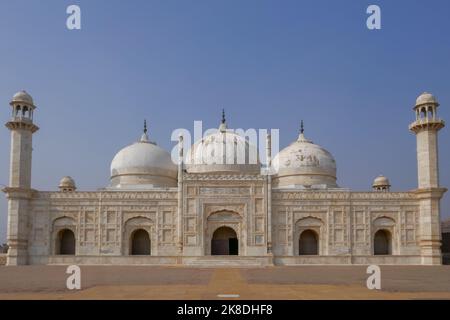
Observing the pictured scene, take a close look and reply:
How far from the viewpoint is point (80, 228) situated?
32062mm

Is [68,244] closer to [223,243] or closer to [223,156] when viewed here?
[223,243]

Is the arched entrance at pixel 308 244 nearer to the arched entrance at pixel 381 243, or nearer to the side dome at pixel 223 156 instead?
the arched entrance at pixel 381 243

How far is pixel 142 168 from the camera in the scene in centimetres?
3719

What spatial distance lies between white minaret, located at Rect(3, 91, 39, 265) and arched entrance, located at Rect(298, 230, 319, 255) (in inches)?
668

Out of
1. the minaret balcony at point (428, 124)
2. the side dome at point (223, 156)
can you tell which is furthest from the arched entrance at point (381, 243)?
the side dome at point (223, 156)

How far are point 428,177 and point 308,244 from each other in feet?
27.9

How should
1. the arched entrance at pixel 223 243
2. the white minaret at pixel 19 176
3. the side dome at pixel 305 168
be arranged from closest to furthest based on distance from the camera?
the white minaret at pixel 19 176, the arched entrance at pixel 223 243, the side dome at pixel 305 168

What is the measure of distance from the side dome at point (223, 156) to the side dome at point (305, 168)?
1.93m

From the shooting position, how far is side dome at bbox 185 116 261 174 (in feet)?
119

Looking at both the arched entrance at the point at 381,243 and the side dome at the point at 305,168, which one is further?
the side dome at the point at 305,168

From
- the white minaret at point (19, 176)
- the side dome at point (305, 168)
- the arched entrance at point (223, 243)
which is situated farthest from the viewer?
the side dome at point (305, 168)

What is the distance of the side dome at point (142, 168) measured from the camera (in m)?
37.2

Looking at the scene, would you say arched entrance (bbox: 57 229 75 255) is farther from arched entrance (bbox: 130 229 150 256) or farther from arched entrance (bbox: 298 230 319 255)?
arched entrance (bbox: 298 230 319 255)
